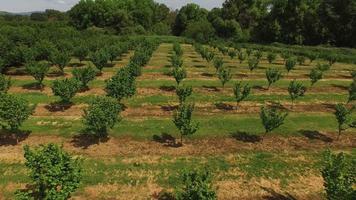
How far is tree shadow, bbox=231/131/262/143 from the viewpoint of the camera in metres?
31.8

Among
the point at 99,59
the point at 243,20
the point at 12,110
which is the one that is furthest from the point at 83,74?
the point at 243,20

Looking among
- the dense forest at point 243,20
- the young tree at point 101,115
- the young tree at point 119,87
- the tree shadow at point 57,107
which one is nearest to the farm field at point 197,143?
the tree shadow at point 57,107

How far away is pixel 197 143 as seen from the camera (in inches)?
1208

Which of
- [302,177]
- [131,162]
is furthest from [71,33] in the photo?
[302,177]

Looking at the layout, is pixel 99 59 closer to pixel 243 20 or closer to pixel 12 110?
pixel 12 110

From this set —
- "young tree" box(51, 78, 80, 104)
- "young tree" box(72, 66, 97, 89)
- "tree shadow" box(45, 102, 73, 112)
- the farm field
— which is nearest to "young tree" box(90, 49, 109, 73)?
the farm field

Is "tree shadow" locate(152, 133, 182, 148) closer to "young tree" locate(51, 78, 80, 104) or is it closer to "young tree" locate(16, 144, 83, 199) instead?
"young tree" locate(51, 78, 80, 104)

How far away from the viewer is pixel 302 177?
2606 cm

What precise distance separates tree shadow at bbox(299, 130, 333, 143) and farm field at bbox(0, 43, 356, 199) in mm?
92

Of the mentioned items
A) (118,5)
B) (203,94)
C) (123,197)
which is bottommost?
(123,197)

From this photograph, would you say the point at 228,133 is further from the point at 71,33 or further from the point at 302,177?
the point at 71,33

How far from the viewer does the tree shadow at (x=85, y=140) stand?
29.8 metres

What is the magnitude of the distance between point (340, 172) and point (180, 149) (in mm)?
13017

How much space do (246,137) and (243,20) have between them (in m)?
117
